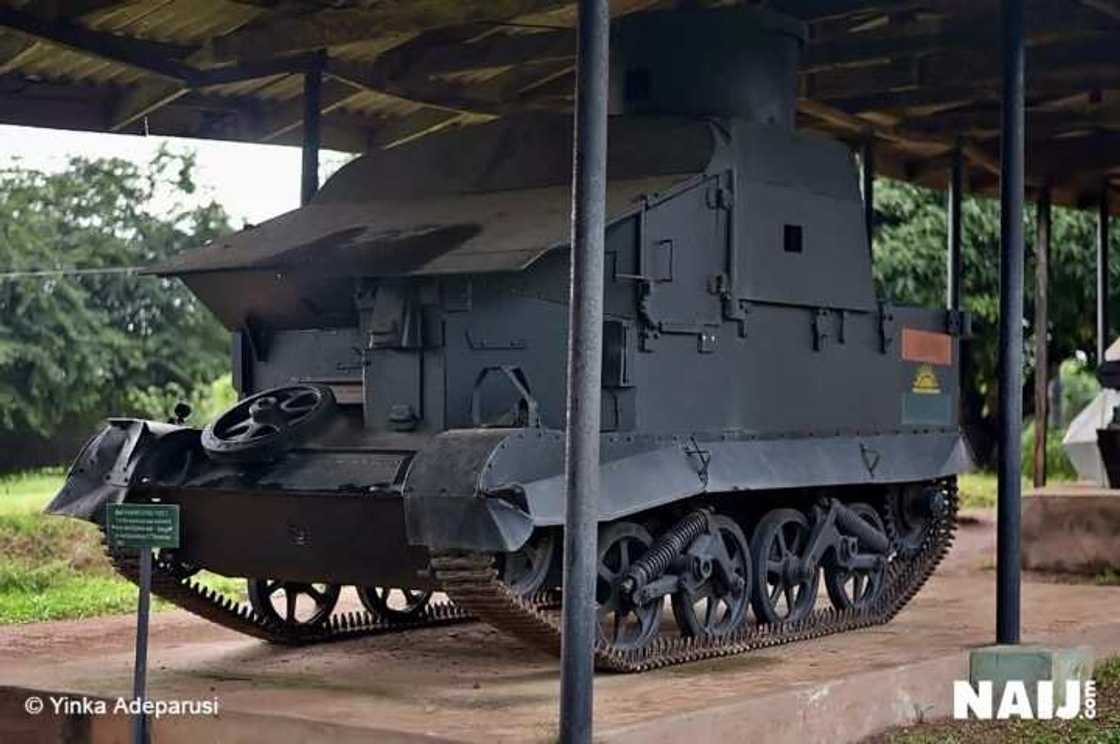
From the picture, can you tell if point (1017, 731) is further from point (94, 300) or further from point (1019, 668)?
point (94, 300)

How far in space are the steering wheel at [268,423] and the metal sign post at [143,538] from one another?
117 cm

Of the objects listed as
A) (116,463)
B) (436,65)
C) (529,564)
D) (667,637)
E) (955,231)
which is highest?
(436,65)

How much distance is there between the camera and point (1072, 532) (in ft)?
47.4

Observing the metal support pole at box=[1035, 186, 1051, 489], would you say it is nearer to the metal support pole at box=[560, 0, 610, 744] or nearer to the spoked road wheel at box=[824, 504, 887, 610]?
the spoked road wheel at box=[824, 504, 887, 610]

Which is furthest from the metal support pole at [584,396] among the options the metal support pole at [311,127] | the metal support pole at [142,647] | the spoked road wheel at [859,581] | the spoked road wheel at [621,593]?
the metal support pole at [311,127]

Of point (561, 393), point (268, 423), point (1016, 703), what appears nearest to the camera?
point (561, 393)

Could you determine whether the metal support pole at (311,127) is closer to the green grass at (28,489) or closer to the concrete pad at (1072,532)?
the green grass at (28,489)

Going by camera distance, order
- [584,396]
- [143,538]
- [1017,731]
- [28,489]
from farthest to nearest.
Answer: [28,489], [1017,731], [143,538], [584,396]

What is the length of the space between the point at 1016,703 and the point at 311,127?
5465 millimetres

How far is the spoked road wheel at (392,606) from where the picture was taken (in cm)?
1065

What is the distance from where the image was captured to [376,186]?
33.8 ft

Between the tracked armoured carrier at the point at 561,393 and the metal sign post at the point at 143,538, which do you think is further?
the tracked armoured carrier at the point at 561,393

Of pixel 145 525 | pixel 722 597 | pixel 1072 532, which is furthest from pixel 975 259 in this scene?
pixel 145 525

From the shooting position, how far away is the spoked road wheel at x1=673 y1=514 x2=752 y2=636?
9.20 m
